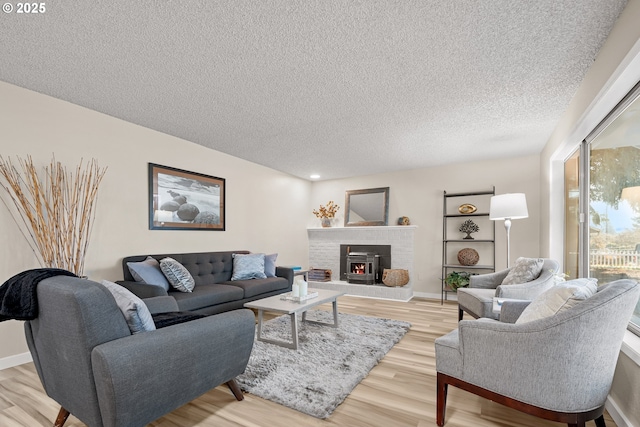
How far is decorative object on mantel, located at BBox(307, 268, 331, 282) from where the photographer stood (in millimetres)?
6281

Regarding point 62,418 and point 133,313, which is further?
point 62,418

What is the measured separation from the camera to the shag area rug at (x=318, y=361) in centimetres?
208

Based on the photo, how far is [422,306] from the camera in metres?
4.86

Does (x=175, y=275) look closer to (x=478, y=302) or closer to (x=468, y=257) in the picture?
(x=478, y=302)

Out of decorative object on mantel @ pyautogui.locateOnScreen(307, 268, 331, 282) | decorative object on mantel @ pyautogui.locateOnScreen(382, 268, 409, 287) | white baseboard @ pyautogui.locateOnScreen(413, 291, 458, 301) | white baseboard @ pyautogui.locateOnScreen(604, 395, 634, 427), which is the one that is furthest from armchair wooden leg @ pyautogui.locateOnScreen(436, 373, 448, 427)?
decorative object on mantel @ pyautogui.locateOnScreen(307, 268, 331, 282)

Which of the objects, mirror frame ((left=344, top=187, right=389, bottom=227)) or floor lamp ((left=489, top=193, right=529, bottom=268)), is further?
mirror frame ((left=344, top=187, right=389, bottom=227))

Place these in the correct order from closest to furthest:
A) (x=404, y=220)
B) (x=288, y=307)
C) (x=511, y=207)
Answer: (x=288, y=307), (x=511, y=207), (x=404, y=220)

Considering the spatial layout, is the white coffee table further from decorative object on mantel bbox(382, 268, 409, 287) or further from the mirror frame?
the mirror frame

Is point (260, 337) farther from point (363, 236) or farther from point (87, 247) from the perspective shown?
point (363, 236)

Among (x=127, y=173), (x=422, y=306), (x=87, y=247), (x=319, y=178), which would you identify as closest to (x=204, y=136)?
(x=127, y=173)

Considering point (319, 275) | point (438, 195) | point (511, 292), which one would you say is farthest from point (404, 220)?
point (511, 292)

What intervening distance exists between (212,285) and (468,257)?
4.05m

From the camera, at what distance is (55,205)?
275 cm

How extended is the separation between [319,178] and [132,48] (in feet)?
15.6
